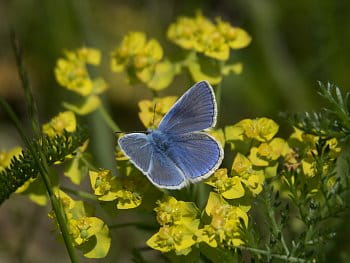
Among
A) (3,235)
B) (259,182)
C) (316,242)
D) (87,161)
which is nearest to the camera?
(316,242)

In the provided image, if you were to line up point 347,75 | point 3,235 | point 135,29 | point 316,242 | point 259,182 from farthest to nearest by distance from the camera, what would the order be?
point 135,29 → point 3,235 → point 347,75 → point 259,182 → point 316,242

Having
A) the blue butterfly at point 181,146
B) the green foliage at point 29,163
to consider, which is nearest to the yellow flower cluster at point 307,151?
the blue butterfly at point 181,146

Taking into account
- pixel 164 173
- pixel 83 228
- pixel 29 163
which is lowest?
pixel 83 228

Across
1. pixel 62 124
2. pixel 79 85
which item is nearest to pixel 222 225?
pixel 62 124

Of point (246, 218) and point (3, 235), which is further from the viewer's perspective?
point (3, 235)

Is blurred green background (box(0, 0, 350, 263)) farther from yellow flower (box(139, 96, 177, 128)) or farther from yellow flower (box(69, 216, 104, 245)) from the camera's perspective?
yellow flower (box(69, 216, 104, 245))

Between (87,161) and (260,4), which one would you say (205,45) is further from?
(260,4)

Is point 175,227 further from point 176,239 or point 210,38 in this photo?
point 210,38

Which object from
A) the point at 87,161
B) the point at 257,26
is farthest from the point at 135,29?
the point at 87,161
